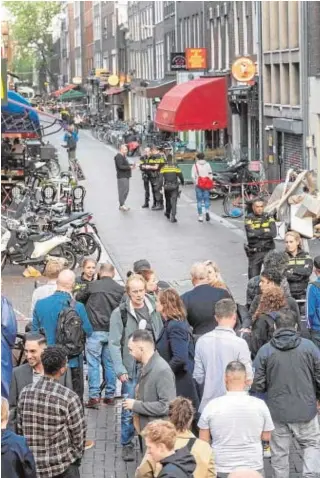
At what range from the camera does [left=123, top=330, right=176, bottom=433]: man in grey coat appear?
353 inches

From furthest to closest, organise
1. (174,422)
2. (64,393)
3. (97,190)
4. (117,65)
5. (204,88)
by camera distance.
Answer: (117,65), (204,88), (97,190), (64,393), (174,422)

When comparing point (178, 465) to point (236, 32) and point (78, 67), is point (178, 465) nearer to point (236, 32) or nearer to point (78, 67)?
point (236, 32)

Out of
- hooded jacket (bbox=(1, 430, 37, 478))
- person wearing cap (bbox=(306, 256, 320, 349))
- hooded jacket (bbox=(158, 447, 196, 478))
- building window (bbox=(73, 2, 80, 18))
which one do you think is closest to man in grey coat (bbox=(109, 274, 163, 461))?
person wearing cap (bbox=(306, 256, 320, 349))

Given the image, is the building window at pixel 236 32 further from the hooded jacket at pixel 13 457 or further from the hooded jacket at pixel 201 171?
the hooded jacket at pixel 13 457

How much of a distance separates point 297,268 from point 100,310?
248 cm

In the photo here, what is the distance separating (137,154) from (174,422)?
50.2 meters

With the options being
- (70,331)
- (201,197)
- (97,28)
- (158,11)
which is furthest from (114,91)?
(70,331)

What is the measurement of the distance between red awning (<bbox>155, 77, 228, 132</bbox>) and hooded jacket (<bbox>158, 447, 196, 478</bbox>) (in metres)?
35.5

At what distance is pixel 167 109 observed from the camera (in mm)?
44469

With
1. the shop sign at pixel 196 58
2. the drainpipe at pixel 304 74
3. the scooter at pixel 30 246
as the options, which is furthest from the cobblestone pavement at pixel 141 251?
the shop sign at pixel 196 58

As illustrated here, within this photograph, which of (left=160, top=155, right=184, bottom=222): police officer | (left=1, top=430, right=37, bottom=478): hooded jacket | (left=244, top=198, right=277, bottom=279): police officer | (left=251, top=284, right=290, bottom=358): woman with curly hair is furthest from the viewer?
(left=160, top=155, right=184, bottom=222): police officer

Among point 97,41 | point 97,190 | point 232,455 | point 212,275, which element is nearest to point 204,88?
point 97,190

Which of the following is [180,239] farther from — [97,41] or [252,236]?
[97,41]

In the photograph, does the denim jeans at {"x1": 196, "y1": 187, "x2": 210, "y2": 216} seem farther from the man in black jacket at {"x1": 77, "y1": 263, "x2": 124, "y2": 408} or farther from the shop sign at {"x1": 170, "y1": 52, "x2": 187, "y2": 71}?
the shop sign at {"x1": 170, "y1": 52, "x2": 187, "y2": 71}
